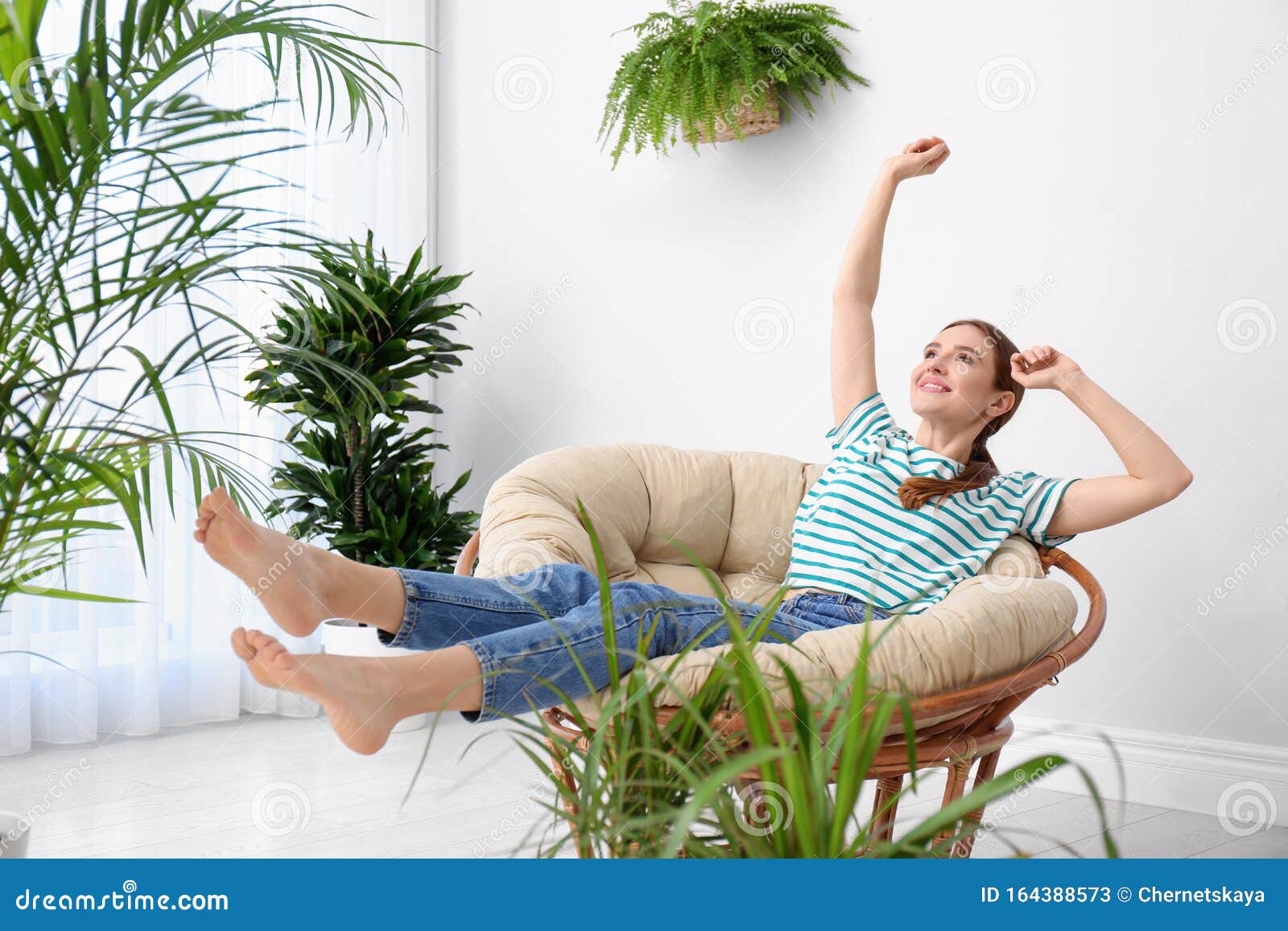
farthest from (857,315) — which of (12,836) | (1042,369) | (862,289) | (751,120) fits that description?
(12,836)

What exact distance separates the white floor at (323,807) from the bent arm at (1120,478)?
1.75ft

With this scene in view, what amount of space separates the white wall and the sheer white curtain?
0.50 m

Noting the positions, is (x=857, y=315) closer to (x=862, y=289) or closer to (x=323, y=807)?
(x=862, y=289)

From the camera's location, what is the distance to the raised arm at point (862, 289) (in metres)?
2.02

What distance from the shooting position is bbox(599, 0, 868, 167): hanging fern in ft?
9.17

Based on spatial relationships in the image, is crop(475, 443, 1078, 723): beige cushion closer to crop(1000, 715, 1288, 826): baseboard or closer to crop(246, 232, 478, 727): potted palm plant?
crop(1000, 715, 1288, 826): baseboard

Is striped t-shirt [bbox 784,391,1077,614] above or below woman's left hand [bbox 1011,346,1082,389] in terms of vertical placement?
below

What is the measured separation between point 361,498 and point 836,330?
5.36 feet

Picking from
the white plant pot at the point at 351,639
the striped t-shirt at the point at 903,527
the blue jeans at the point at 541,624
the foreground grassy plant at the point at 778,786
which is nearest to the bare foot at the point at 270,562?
the blue jeans at the point at 541,624

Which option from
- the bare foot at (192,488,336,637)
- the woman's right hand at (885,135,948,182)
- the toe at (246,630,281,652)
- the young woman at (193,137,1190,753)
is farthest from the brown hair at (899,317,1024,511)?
the toe at (246,630,281,652)

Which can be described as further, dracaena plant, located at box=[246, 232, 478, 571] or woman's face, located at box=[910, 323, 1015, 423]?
dracaena plant, located at box=[246, 232, 478, 571]

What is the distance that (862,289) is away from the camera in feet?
6.74

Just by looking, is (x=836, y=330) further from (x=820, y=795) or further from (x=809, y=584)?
(x=820, y=795)

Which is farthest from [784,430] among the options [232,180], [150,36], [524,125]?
[150,36]
